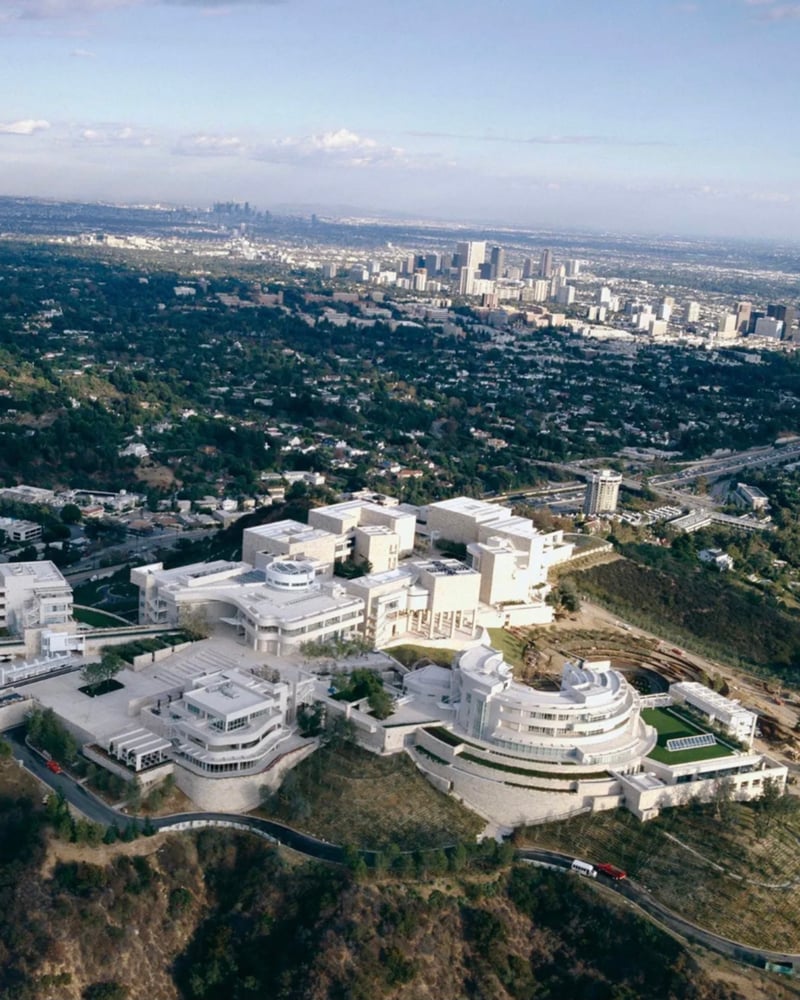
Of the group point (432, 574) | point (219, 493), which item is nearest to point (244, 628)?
point (432, 574)

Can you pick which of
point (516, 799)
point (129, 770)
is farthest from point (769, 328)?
point (129, 770)

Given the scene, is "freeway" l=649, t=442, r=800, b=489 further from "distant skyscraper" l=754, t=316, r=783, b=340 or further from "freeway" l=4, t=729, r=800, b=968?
"distant skyscraper" l=754, t=316, r=783, b=340

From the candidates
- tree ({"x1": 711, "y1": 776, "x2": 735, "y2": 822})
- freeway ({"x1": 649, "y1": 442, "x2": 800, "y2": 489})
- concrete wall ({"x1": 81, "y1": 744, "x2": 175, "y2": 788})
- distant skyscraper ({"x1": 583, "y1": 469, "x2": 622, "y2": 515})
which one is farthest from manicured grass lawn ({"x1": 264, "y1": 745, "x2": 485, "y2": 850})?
freeway ({"x1": 649, "y1": 442, "x2": 800, "y2": 489})

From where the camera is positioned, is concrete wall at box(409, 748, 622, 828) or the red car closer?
the red car

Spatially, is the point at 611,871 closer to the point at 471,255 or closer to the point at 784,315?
the point at 784,315

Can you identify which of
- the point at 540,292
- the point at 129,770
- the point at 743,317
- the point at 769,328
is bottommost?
the point at 540,292

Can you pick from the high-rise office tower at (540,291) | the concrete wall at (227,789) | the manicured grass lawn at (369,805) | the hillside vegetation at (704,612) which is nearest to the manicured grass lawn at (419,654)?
the manicured grass lawn at (369,805)
